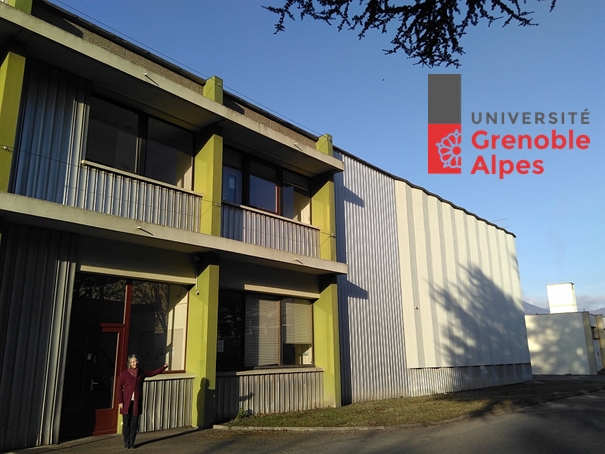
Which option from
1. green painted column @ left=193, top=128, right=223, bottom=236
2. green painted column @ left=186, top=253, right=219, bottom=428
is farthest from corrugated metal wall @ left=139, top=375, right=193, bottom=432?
green painted column @ left=193, top=128, right=223, bottom=236

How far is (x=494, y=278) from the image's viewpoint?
27656mm

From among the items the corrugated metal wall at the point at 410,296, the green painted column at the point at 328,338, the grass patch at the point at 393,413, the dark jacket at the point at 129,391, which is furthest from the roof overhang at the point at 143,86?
the grass patch at the point at 393,413

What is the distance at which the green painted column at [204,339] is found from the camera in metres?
12.0

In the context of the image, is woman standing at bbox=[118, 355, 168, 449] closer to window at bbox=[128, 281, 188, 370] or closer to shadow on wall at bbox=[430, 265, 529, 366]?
window at bbox=[128, 281, 188, 370]

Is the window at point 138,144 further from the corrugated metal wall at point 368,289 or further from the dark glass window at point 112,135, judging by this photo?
the corrugated metal wall at point 368,289

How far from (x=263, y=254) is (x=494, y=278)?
58.7 feet

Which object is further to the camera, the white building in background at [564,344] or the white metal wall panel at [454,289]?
the white building in background at [564,344]

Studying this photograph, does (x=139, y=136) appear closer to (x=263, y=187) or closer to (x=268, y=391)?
(x=263, y=187)

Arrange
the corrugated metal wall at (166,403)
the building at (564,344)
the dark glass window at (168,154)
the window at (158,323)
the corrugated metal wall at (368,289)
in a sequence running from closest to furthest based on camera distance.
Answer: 1. the corrugated metal wall at (166,403)
2. the window at (158,323)
3. the dark glass window at (168,154)
4. the corrugated metal wall at (368,289)
5. the building at (564,344)

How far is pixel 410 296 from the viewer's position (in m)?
20.7

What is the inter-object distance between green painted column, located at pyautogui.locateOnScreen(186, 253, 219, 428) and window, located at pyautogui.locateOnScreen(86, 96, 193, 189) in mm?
2407

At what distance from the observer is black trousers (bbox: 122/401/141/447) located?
9.49m

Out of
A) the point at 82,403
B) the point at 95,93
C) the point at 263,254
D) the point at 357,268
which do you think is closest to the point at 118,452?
the point at 82,403

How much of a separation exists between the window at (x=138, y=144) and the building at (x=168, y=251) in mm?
36
